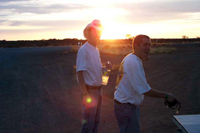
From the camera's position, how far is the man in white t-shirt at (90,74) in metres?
3.55

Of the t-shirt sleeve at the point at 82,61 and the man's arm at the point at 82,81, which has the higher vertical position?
the t-shirt sleeve at the point at 82,61

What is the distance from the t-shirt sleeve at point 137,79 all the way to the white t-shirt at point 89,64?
0.87 meters

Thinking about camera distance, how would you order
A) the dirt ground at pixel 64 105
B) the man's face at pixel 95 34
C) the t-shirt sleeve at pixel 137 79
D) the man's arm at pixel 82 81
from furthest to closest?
the dirt ground at pixel 64 105 < the man's face at pixel 95 34 < the man's arm at pixel 82 81 < the t-shirt sleeve at pixel 137 79

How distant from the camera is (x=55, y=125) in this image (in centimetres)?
546

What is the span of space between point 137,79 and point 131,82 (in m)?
0.08

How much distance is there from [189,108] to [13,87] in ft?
20.5

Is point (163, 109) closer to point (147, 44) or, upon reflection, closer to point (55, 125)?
point (55, 125)

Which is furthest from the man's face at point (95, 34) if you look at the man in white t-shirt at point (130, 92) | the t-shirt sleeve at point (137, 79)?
the t-shirt sleeve at point (137, 79)

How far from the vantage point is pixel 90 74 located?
362cm

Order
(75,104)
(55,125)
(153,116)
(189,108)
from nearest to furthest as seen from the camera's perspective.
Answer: (55,125) → (153,116) → (189,108) → (75,104)

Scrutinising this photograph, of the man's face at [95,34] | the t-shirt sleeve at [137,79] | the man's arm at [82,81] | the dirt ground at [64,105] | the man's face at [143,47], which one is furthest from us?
the dirt ground at [64,105]

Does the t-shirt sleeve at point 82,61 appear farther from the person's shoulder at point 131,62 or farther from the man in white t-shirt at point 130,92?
the person's shoulder at point 131,62

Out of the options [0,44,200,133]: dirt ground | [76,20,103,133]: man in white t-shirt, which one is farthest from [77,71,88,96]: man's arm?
[0,44,200,133]: dirt ground

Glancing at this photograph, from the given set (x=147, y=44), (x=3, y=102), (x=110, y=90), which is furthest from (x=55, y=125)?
(x=110, y=90)
